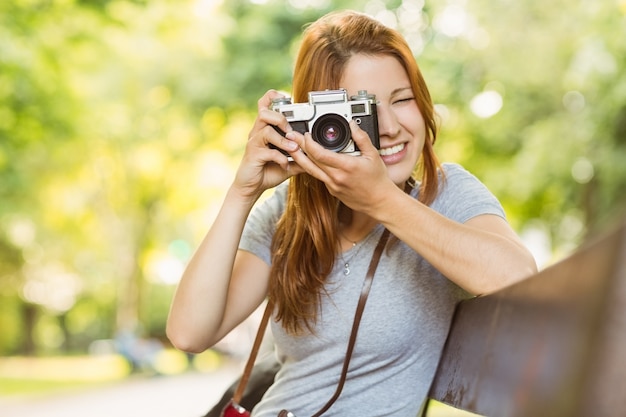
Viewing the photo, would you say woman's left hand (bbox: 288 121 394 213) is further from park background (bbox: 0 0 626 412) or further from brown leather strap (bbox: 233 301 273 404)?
park background (bbox: 0 0 626 412)

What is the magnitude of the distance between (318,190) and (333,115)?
12.2 inches

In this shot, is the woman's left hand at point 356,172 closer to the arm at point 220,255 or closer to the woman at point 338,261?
the woman at point 338,261

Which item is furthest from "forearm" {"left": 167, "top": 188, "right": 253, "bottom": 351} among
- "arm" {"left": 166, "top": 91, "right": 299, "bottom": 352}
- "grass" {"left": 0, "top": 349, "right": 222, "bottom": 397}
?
"grass" {"left": 0, "top": 349, "right": 222, "bottom": 397}

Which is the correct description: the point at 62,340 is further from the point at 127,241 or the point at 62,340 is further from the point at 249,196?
the point at 249,196

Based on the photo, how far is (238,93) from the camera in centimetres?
1403

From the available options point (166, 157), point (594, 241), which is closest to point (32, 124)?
point (166, 157)

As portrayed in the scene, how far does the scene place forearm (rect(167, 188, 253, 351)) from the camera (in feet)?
6.88

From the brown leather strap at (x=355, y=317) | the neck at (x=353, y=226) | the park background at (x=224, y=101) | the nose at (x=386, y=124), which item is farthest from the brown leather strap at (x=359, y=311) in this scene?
the park background at (x=224, y=101)

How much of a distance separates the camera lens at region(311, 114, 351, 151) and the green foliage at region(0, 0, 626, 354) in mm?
6413

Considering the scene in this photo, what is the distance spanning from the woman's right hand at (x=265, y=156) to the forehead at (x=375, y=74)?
178 millimetres

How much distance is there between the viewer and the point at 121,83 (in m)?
19.2

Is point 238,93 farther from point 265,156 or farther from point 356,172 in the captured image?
point 356,172

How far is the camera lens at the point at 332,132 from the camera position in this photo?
6.17ft

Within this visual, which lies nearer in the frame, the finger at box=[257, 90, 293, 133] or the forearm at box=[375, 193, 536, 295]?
the forearm at box=[375, 193, 536, 295]
